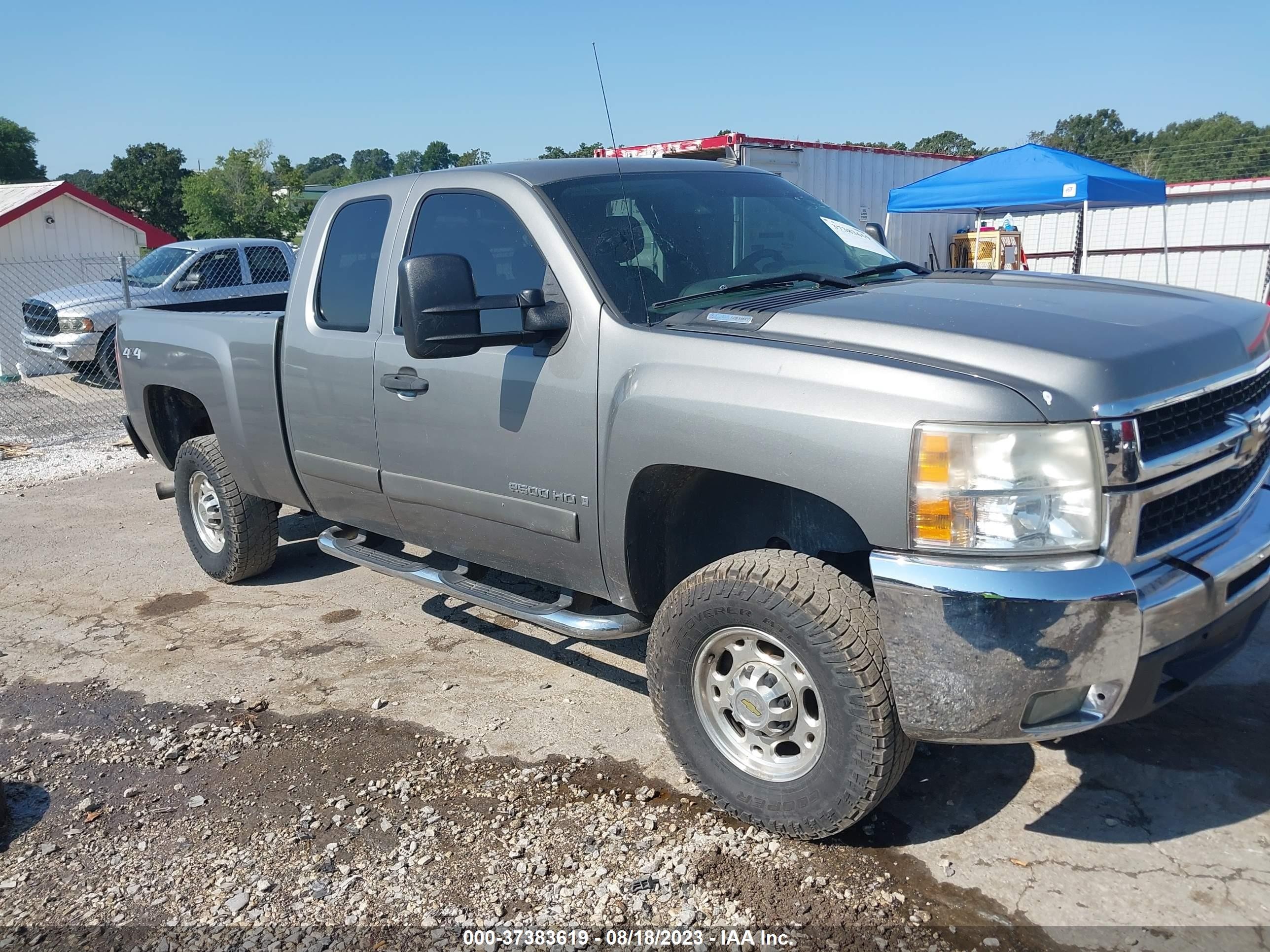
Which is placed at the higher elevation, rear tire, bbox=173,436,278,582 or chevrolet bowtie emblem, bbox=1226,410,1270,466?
chevrolet bowtie emblem, bbox=1226,410,1270,466

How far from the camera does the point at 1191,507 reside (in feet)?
9.43

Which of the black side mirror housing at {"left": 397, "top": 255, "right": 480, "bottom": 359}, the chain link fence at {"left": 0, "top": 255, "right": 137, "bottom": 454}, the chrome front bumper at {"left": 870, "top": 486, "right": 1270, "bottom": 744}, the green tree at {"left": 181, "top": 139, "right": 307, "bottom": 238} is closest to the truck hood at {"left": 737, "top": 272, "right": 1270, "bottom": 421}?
the chrome front bumper at {"left": 870, "top": 486, "right": 1270, "bottom": 744}

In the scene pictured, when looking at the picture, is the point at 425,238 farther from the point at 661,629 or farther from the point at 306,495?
the point at 661,629

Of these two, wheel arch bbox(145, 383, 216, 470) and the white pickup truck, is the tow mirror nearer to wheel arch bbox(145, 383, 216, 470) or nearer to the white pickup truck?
wheel arch bbox(145, 383, 216, 470)

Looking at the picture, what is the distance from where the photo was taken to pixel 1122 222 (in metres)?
21.5

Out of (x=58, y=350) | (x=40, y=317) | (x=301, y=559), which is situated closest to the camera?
(x=301, y=559)

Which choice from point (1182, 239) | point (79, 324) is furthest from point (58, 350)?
point (1182, 239)

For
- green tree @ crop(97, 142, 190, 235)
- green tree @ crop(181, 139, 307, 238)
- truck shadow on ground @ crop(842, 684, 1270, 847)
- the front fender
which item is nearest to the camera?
the front fender

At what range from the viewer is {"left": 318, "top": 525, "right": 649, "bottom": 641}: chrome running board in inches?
143

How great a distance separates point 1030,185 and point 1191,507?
11983 mm

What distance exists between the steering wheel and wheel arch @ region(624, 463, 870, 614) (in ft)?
→ 2.81

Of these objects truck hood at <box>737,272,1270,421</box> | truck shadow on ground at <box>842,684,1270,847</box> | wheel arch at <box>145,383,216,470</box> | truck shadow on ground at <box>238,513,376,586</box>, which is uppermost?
truck hood at <box>737,272,1270,421</box>

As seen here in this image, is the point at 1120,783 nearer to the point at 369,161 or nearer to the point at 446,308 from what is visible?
the point at 446,308

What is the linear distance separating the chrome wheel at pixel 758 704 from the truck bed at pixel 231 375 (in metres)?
2.63
